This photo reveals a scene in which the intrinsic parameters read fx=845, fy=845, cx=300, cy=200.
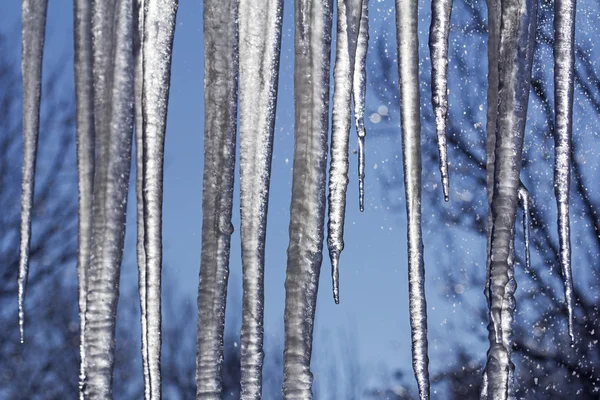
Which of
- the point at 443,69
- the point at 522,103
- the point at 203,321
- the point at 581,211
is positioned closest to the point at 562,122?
the point at 522,103

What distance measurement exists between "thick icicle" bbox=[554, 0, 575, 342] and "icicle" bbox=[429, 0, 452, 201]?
0.47 metres

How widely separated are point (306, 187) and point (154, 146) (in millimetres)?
534

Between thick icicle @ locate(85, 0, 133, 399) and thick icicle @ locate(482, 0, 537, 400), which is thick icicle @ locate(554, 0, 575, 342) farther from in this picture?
thick icicle @ locate(85, 0, 133, 399)

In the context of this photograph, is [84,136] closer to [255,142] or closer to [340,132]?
[255,142]

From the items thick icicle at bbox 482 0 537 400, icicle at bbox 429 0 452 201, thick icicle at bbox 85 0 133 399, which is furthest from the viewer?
icicle at bbox 429 0 452 201

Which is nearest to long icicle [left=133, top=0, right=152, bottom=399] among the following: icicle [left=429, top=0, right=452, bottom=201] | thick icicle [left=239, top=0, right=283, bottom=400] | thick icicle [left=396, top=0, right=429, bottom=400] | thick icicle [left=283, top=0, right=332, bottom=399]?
thick icicle [left=239, top=0, right=283, bottom=400]

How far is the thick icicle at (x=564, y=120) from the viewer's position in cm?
318

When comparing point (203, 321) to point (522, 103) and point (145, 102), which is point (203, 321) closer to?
point (145, 102)

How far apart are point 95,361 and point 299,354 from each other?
64 cm

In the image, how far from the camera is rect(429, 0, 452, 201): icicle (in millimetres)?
3082

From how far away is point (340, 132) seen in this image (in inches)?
117

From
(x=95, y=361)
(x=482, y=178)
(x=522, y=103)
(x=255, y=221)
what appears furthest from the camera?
(x=482, y=178)

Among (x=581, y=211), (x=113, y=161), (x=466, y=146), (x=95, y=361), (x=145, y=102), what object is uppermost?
(x=466, y=146)

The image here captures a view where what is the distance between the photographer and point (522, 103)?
3.06m
